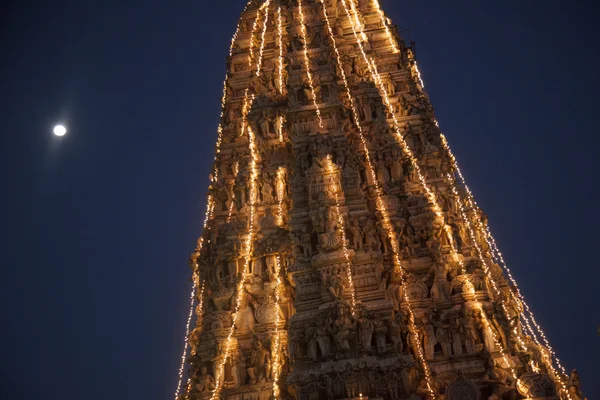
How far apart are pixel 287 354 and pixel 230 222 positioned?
4.73m

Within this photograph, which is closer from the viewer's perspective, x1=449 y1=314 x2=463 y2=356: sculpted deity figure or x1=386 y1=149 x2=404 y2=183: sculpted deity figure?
x1=449 y1=314 x2=463 y2=356: sculpted deity figure

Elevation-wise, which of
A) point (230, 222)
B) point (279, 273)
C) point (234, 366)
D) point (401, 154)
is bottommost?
point (234, 366)

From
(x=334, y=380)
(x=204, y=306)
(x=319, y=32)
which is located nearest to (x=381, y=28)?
(x=319, y=32)

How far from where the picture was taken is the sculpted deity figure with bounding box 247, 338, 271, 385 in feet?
50.8

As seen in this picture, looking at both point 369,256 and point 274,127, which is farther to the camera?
point 274,127

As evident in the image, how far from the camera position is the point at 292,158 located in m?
19.7

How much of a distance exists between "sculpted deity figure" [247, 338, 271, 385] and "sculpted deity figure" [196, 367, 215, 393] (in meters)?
1.03

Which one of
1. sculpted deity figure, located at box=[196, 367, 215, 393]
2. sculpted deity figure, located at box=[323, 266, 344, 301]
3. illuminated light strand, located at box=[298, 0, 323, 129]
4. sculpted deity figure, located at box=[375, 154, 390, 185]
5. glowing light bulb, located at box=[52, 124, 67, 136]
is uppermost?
glowing light bulb, located at box=[52, 124, 67, 136]

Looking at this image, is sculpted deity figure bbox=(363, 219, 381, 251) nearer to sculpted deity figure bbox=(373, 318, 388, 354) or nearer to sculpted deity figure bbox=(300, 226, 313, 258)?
sculpted deity figure bbox=(300, 226, 313, 258)

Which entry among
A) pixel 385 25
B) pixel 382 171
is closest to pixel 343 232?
pixel 382 171

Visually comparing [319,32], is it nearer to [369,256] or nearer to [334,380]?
[369,256]

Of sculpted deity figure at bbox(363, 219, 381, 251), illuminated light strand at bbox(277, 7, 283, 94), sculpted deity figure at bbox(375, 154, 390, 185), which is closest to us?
sculpted deity figure at bbox(363, 219, 381, 251)

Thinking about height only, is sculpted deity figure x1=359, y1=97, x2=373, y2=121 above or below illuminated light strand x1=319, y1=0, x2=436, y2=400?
above

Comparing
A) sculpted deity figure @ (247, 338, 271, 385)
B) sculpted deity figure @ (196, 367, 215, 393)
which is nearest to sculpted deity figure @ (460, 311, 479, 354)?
sculpted deity figure @ (247, 338, 271, 385)
